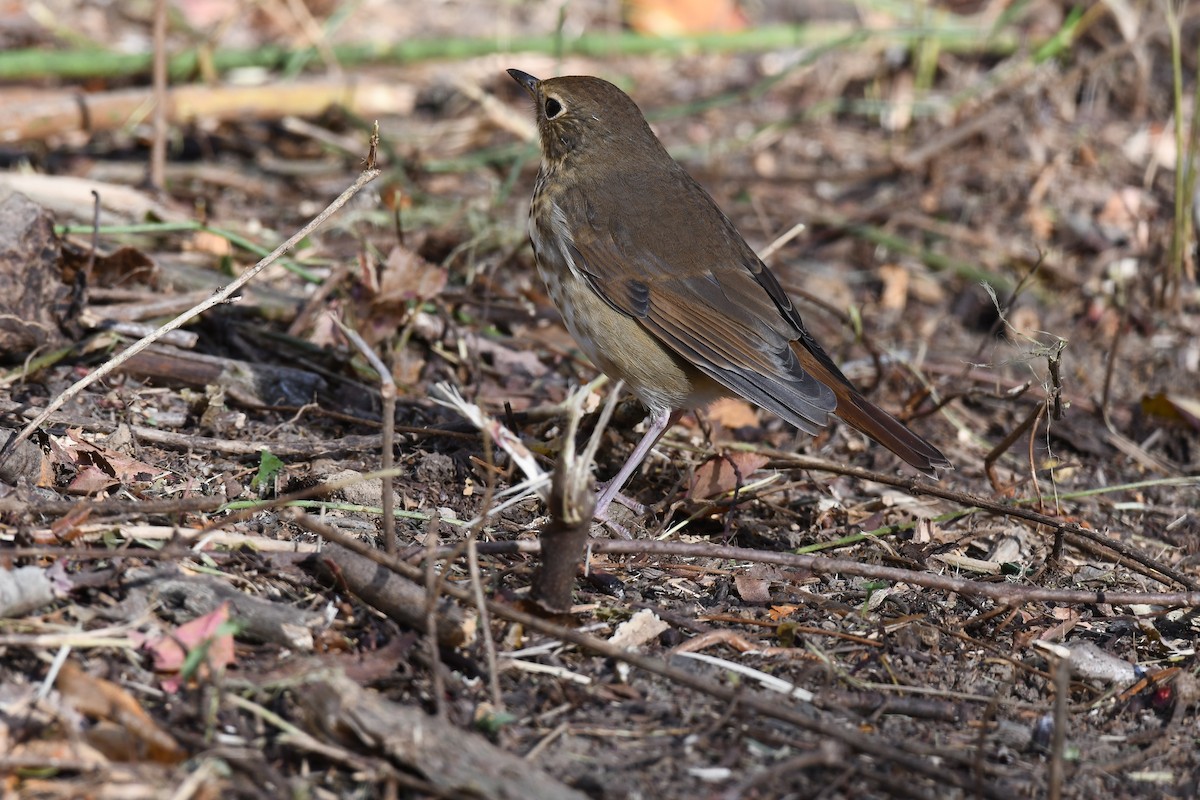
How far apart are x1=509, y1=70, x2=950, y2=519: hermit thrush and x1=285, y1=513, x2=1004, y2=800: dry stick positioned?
114 cm

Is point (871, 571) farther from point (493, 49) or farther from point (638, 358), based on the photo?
point (493, 49)

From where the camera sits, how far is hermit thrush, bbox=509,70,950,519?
409 cm

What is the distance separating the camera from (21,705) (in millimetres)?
2553

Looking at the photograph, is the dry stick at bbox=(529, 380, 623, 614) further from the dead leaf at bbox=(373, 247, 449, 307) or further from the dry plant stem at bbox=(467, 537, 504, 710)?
the dead leaf at bbox=(373, 247, 449, 307)

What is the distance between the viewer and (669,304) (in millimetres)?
4270

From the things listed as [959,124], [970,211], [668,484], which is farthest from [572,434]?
[959,124]

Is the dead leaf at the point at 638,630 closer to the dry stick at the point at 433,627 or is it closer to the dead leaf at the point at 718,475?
the dry stick at the point at 433,627

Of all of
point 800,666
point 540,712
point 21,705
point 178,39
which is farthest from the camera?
point 178,39

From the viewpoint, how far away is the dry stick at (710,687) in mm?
2664

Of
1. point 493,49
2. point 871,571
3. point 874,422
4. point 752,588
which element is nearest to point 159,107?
point 493,49

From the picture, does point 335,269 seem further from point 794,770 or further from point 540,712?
point 794,770

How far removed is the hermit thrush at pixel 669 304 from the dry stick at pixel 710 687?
3.75ft

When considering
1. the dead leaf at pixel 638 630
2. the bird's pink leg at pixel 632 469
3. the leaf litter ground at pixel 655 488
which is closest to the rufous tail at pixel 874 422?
the leaf litter ground at pixel 655 488

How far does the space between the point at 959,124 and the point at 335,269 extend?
4152 millimetres
